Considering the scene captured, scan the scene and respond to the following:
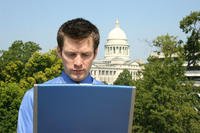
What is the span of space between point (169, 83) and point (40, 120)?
20.6 m

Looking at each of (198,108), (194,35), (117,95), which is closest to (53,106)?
(117,95)

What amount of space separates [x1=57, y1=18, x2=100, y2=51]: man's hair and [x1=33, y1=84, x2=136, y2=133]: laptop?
381 mm

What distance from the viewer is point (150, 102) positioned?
886 inches

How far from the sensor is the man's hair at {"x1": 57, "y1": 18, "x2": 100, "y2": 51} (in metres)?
2.96

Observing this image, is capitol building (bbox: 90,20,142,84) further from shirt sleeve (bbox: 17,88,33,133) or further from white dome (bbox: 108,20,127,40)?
shirt sleeve (bbox: 17,88,33,133)

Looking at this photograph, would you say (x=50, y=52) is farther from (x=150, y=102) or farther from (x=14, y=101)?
(x=150, y=102)

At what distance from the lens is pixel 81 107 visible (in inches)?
105

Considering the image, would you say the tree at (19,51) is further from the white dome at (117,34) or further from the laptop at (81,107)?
the white dome at (117,34)

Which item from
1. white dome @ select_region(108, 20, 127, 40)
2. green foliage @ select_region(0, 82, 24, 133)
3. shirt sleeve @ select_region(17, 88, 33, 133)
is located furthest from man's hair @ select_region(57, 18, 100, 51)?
white dome @ select_region(108, 20, 127, 40)

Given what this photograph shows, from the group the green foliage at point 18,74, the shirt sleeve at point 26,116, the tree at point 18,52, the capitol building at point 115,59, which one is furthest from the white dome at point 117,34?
the shirt sleeve at point 26,116

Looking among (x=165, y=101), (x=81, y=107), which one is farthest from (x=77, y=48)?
(x=165, y=101)

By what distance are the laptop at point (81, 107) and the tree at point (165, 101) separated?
62.3 ft

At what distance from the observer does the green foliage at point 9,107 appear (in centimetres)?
2755

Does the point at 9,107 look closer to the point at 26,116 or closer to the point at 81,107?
the point at 26,116
